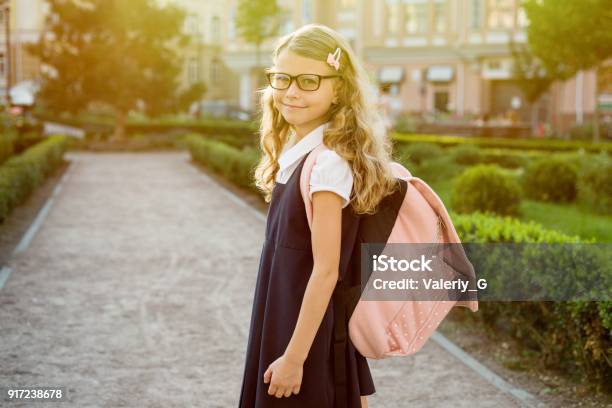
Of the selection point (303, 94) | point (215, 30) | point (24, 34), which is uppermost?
point (215, 30)

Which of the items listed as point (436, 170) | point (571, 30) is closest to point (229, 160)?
point (436, 170)

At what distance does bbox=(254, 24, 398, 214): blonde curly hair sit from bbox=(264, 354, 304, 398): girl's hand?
0.52 m

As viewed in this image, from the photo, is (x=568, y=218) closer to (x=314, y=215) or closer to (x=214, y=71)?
(x=314, y=215)

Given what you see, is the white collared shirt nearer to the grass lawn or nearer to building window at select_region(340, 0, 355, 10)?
the grass lawn

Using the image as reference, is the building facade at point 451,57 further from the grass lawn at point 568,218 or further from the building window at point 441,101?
the grass lawn at point 568,218

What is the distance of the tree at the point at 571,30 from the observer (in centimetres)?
1931

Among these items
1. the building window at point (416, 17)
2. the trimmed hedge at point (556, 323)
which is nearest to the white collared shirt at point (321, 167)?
the trimmed hedge at point (556, 323)

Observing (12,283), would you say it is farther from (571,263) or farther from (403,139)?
(403,139)

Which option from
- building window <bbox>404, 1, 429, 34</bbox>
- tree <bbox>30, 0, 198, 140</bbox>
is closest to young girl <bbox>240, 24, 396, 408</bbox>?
tree <bbox>30, 0, 198, 140</bbox>

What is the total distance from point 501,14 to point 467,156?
2539cm

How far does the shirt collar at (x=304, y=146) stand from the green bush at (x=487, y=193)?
344 inches

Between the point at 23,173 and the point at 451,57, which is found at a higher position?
the point at 451,57

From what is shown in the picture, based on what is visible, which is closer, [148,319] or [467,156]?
[148,319]

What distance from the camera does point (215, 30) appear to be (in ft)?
205
